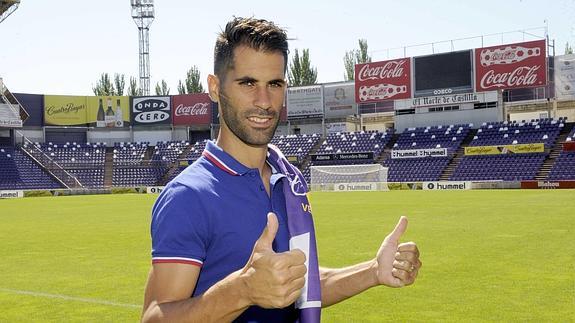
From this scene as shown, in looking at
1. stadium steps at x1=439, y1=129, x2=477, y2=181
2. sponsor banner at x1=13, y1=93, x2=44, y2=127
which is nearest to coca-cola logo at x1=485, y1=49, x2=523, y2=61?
stadium steps at x1=439, y1=129, x2=477, y2=181

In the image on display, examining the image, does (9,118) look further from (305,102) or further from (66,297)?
(66,297)

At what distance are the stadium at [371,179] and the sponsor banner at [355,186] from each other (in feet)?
0.67

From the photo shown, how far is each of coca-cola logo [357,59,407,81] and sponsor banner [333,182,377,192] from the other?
43.6ft

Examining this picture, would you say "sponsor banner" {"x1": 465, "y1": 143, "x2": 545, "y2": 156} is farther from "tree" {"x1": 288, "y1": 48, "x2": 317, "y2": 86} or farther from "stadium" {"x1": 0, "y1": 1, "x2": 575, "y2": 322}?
"tree" {"x1": 288, "y1": 48, "x2": 317, "y2": 86}

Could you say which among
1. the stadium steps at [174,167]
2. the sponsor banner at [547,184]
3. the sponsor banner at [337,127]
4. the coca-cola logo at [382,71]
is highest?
the coca-cola logo at [382,71]

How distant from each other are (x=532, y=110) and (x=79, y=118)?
51857 millimetres

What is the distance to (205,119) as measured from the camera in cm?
7125

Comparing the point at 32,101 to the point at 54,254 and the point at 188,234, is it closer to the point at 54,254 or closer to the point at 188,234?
the point at 54,254

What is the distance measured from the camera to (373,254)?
41.6 ft

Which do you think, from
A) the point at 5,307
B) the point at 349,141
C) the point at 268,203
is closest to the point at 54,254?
the point at 5,307

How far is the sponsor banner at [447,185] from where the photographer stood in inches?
1829

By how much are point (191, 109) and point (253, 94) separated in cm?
7030

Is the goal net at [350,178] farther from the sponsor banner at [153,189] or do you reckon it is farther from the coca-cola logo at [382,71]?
the sponsor banner at [153,189]

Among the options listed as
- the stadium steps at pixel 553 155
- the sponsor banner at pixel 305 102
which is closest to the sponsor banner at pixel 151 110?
the sponsor banner at pixel 305 102
